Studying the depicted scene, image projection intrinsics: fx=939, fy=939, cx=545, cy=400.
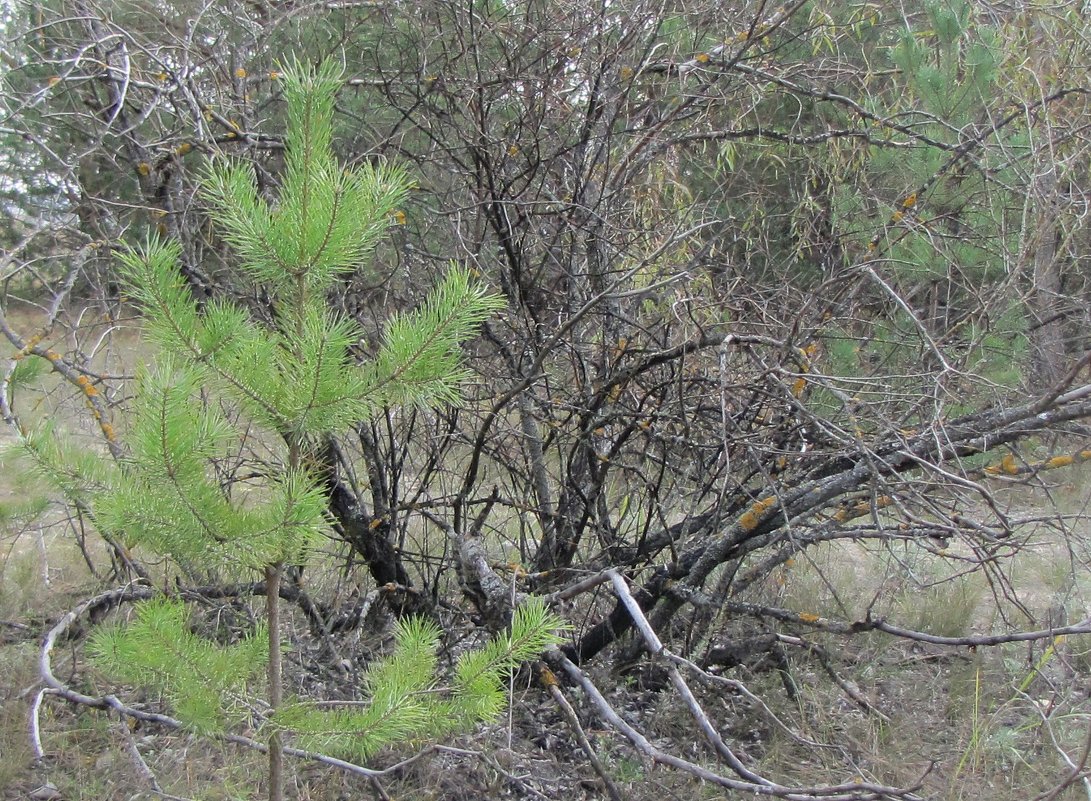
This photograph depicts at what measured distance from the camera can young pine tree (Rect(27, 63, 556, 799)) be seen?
74.4 inches

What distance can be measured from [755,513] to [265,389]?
1.85m

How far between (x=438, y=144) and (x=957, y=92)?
223cm

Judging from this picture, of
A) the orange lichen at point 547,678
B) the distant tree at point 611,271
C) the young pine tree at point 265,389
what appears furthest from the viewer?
the distant tree at point 611,271

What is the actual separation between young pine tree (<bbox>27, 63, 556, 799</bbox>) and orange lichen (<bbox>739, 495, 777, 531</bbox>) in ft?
4.78

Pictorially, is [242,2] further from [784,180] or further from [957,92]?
[784,180]

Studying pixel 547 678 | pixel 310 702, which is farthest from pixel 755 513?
pixel 310 702

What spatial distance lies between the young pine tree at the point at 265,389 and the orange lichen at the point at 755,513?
1456 mm

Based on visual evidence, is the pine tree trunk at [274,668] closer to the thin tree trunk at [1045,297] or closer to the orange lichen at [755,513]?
the orange lichen at [755,513]

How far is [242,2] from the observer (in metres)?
4.00

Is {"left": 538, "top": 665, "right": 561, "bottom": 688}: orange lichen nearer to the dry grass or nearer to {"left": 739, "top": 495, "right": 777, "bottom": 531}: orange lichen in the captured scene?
the dry grass

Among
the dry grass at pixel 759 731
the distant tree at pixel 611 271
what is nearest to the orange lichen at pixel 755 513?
the distant tree at pixel 611 271

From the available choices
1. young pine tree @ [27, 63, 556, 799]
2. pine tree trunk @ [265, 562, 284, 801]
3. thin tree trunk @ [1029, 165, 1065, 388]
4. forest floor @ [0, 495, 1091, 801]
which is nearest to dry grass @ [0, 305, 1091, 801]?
forest floor @ [0, 495, 1091, 801]

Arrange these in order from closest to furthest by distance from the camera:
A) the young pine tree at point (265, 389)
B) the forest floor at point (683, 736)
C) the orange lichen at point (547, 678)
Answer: the young pine tree at point (265, 389), the orange lichen at point (547, 678), the forest floor at point (683, 736)

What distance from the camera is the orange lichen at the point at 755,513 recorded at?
317 cm
